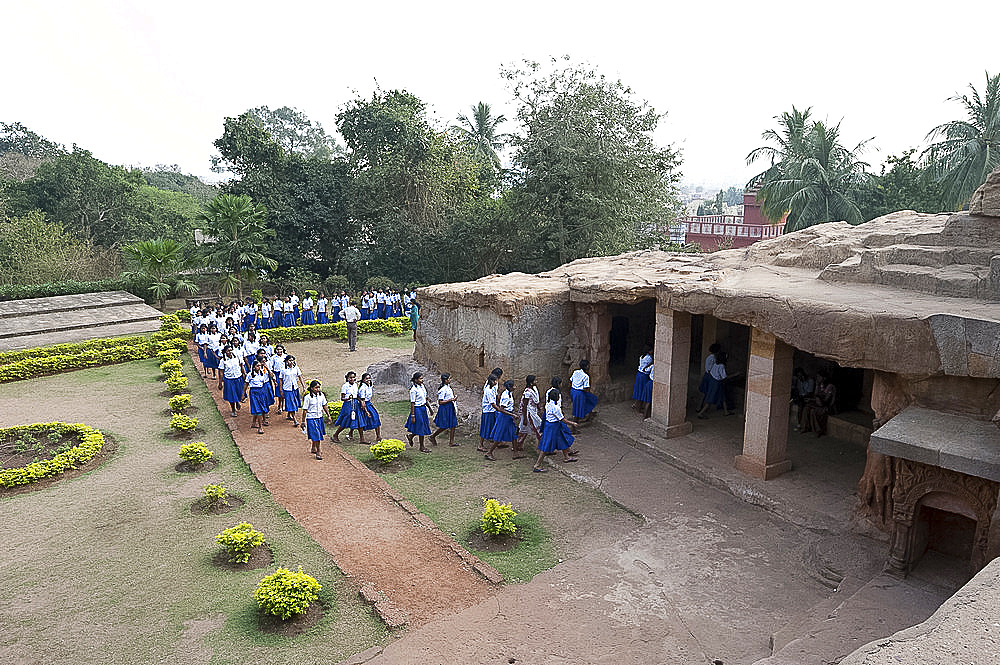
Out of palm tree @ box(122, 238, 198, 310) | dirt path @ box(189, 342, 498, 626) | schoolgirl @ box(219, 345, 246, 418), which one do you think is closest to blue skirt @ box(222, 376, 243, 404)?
schoolgirl @ box(219, 345, 246, 418)

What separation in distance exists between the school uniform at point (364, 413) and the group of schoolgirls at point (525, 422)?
204 centimetres

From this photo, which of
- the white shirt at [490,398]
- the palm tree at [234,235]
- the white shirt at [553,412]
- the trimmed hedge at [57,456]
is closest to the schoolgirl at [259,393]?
the trimmed hedge at [57,456]

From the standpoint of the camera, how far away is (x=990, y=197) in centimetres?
913

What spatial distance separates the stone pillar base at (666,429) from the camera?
11.4m

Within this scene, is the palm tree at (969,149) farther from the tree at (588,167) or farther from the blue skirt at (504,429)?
the blue skirt at (504,429)

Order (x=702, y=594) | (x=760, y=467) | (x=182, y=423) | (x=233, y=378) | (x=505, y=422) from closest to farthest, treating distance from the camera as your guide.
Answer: (x=702, y=594) → (x=760, y=467) → (x=505, y=422) → (x=182, y=423) → (x=233, y=378)

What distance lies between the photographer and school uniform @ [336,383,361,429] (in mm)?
11641

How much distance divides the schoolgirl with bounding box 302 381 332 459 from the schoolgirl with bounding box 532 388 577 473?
3.67m

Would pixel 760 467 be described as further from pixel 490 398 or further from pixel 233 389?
pixel 233 389

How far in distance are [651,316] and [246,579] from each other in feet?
35.9

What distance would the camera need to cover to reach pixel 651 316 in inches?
617

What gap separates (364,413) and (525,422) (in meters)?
2.93

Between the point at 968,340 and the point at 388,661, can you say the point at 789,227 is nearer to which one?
the point at 968,340

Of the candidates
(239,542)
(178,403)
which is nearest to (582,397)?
(239,542)
